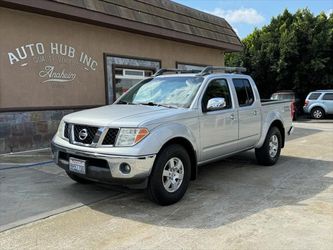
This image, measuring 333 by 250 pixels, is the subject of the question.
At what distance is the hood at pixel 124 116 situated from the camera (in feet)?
16.9

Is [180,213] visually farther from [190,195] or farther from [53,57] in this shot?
[53,57]

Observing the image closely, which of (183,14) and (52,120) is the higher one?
(183,14)

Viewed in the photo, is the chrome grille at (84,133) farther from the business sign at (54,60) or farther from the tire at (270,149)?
the business sign at (54,60)

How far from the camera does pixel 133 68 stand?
12812 mm

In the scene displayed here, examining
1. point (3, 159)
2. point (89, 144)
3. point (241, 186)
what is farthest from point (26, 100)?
point (241, 186)

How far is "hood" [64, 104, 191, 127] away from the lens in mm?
5141

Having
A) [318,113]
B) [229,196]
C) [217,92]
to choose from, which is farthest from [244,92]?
[318,113]

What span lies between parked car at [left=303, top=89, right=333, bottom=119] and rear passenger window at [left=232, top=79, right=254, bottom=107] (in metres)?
16.7

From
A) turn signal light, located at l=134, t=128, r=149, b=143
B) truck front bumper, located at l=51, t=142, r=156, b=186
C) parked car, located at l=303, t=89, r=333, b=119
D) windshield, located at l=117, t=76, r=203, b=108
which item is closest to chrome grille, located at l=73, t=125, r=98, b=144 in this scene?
truck front bumper, located at l=51, t=142, r=156, b=186

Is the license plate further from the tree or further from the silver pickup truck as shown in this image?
the tree

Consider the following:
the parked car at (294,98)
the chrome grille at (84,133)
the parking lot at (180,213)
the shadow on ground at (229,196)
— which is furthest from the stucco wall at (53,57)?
the parked car at (294,98)

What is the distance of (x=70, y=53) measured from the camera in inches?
428

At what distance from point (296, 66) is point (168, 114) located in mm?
21465

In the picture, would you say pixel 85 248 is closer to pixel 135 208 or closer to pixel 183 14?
pixel 135 208
